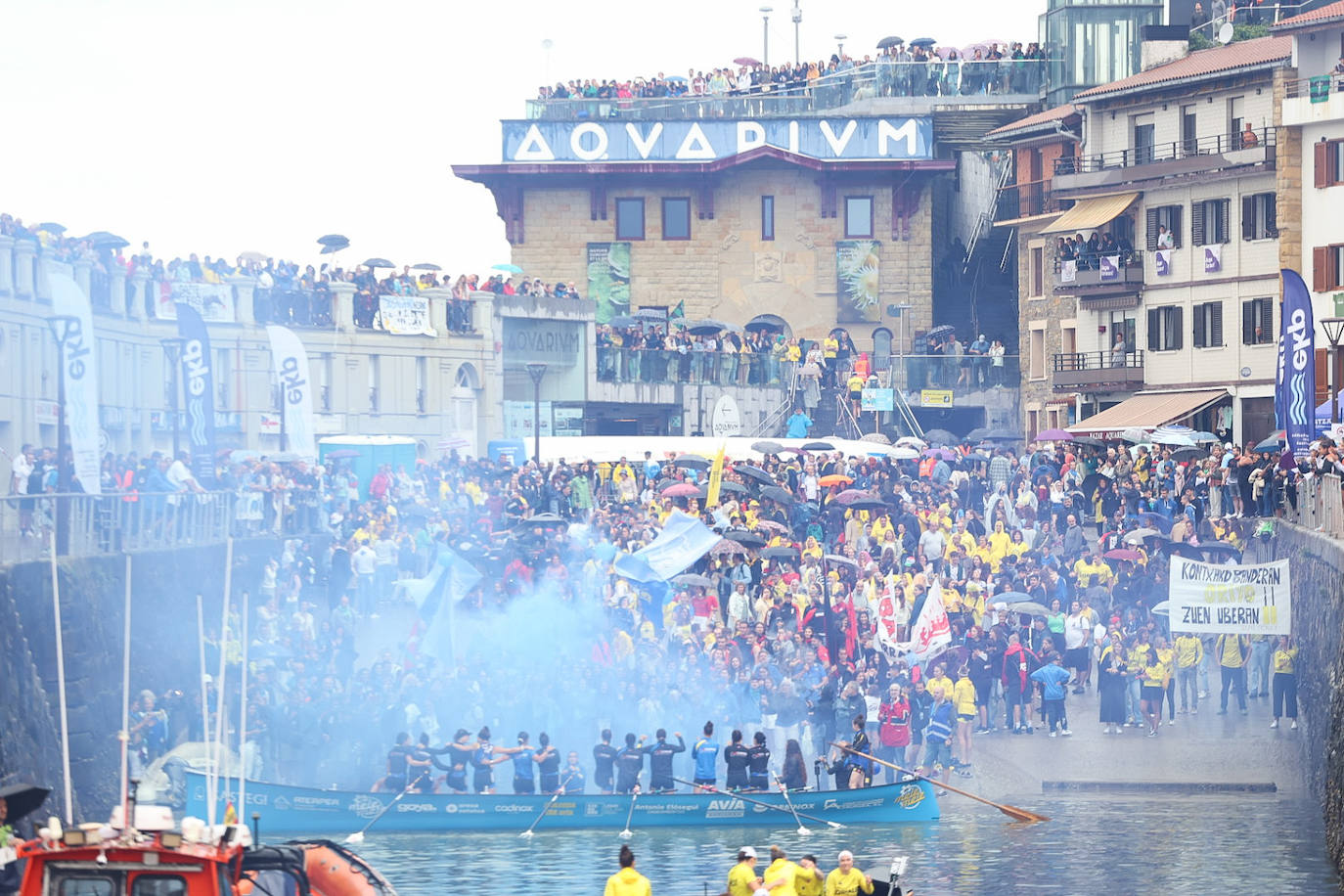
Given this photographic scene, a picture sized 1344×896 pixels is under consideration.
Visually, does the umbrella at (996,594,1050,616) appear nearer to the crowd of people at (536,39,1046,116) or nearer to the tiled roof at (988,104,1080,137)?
the tiled roof at (988,104,1080,137)

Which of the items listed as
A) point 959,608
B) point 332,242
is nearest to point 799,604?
point 959,608

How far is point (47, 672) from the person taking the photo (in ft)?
123

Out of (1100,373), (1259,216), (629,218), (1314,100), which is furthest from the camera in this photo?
(629,218)

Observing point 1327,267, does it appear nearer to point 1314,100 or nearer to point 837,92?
point 1314,100

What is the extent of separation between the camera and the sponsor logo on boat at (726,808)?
126ft

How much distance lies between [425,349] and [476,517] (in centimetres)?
2068

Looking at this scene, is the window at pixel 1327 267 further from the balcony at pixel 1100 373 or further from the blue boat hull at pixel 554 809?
the blue boat hull at pixel 554 809

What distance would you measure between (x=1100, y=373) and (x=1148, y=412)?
4.82 m

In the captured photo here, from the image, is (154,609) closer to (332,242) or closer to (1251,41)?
(332,242)

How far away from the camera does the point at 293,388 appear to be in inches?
2048

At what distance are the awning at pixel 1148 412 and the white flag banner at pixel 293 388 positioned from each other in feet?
77.9

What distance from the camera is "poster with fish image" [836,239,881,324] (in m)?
88.2

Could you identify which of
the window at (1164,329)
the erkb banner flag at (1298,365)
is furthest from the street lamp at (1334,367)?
the window at (1164,329)

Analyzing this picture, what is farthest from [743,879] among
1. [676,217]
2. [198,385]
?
[676,217]
